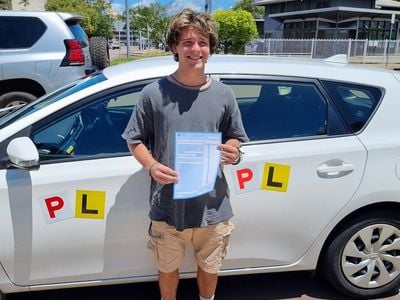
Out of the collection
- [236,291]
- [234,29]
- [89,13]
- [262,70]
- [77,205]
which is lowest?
[236,291]

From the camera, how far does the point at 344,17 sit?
144 ft

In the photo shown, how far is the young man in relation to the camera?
212cm

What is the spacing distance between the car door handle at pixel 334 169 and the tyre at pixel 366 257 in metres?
0.34

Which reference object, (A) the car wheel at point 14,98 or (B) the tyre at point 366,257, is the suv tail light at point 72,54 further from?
(B) the tyre at point 366,257

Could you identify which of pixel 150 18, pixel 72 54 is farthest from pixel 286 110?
pixel 150 18

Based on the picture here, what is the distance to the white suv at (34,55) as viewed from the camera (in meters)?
6.90

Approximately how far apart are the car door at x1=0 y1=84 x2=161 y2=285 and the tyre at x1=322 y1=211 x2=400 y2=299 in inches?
45.8

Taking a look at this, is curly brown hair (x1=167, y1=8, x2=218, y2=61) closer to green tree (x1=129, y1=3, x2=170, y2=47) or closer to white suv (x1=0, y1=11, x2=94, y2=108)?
white suv (x1=0, y1=11, x2=94, y2=108)

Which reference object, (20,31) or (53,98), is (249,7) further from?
(53,98)

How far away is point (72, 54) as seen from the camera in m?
7.10

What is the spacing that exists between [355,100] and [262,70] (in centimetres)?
62

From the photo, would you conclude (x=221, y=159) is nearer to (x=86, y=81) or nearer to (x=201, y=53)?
(x=201, y=53)

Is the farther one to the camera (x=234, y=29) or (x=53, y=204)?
(x=234, y=29)

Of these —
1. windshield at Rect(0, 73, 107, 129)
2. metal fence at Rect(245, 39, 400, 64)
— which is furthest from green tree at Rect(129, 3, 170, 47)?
windshield at Rect(0, 73, 107, 129)
